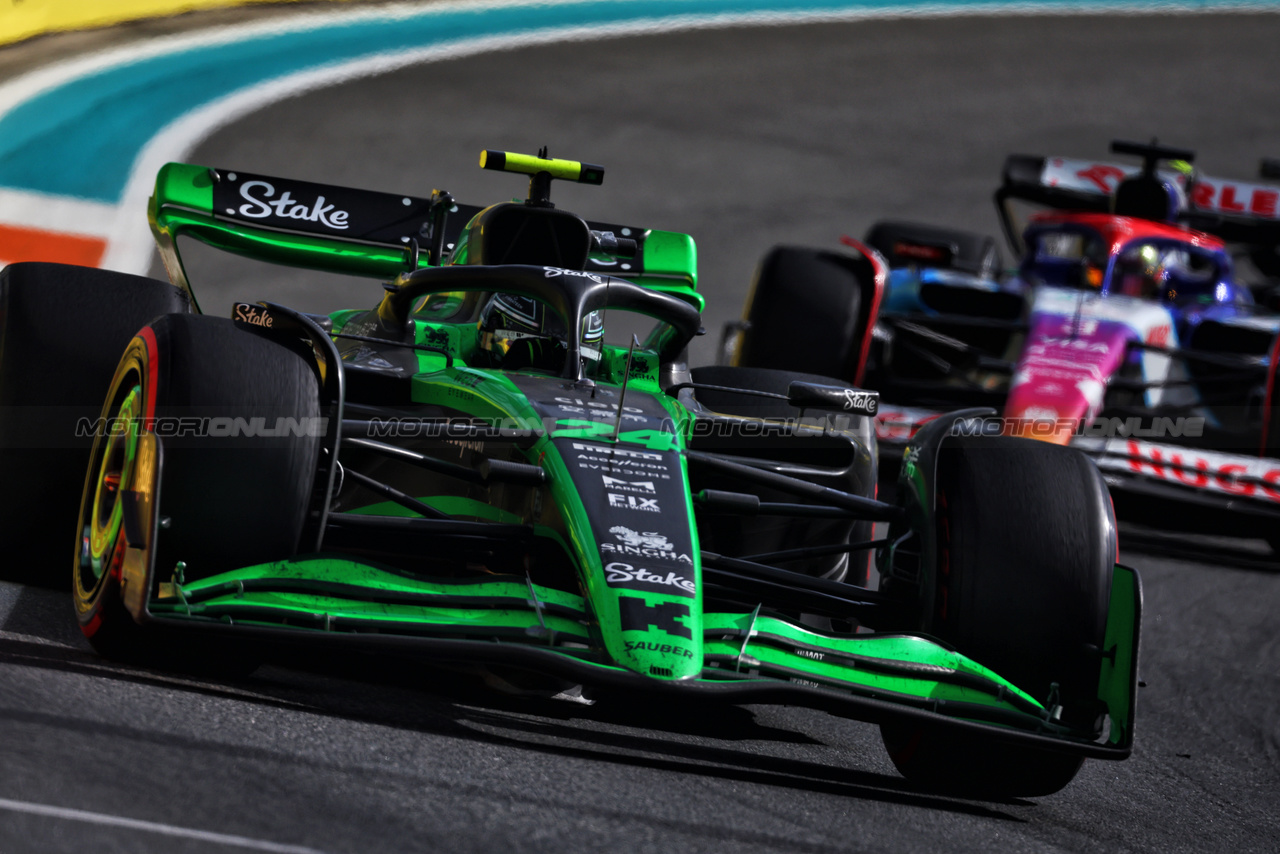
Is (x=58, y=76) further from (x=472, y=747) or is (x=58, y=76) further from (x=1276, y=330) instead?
(x=472, y=747)

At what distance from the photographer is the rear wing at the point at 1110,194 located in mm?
12516

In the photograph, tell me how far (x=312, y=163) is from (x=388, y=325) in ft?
29.1

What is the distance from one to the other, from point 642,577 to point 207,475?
1118 millimetres

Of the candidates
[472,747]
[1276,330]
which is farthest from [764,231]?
[472,747]

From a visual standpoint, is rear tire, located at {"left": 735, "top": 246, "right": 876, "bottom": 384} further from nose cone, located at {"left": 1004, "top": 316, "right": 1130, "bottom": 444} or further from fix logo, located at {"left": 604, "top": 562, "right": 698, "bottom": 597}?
fix logo, located at {"left": 604, "top": 562, "right": 698, "bottom": 597}

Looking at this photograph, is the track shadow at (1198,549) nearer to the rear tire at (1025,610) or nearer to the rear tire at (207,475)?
the rear tire at (1025,610)

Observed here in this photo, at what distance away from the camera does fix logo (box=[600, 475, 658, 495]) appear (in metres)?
4.50

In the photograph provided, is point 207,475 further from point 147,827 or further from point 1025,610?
point 1025,610

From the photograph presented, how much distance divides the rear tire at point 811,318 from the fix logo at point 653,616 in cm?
562

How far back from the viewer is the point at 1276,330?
10.3m

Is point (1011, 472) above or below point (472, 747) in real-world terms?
above
